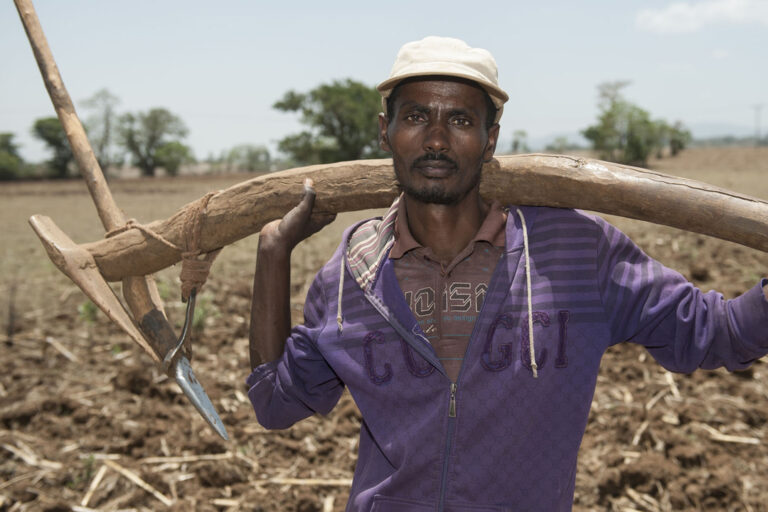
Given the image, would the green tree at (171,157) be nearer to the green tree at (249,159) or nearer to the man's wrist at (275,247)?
the green tree at (249,159)

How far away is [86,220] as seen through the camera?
1777 cm

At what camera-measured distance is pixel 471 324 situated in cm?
165

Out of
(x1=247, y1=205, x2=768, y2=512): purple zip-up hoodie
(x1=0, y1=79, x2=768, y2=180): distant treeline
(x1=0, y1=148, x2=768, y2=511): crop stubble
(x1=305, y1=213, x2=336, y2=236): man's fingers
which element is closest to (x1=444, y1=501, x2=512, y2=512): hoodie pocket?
(x1=247, y1=205, x2=768, y2=512): purple zip-up hoodie

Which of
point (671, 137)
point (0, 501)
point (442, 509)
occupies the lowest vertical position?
point (0, 501)

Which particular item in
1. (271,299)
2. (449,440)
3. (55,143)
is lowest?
(449,440)

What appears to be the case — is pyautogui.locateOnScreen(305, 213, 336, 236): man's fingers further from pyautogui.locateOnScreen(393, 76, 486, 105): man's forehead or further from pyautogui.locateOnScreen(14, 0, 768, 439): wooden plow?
pyautogui.locateOnScreen(393, 76, 486, 105): man's forehead

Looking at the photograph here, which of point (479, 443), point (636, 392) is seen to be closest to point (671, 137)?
point (636, 392)

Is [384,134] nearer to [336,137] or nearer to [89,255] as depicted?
[89,255]

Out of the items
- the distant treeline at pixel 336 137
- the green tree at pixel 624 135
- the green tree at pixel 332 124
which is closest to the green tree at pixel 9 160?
the distant treeline at pixel 336 137

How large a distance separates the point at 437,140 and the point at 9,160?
54.2 meters

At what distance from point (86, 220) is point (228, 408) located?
15652 millimetres

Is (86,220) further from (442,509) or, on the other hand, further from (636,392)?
(442,509)

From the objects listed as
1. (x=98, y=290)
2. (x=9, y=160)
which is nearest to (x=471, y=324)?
(x=98, y=290)

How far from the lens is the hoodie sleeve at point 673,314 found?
1.53 meters
